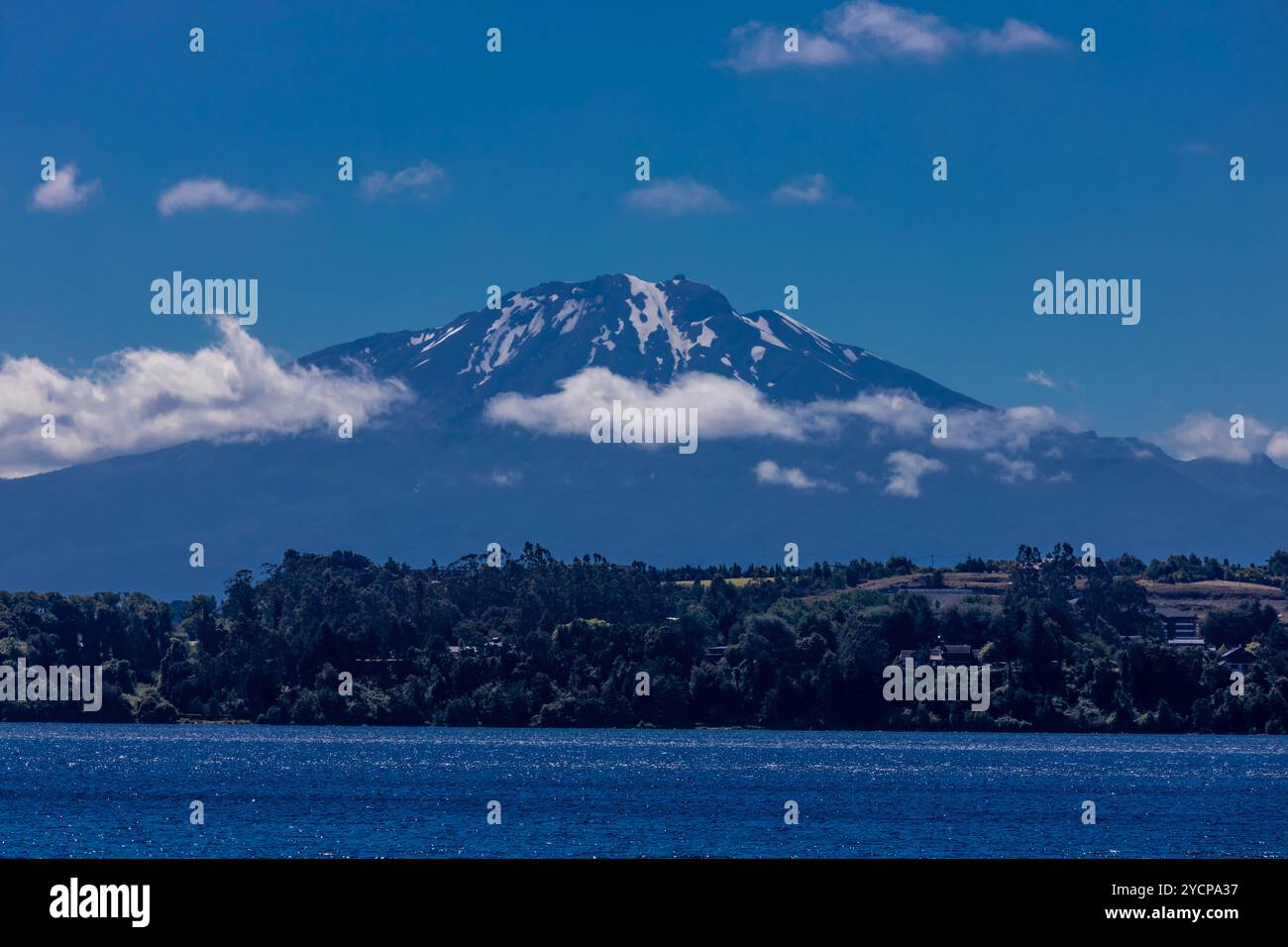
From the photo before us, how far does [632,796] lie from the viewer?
83.4 metres

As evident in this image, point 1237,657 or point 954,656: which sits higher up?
point 954,656

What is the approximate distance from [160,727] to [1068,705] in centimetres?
8148

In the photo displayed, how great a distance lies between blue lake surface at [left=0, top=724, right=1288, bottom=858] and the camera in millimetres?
63469

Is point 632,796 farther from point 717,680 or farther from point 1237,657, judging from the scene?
point 1237,657

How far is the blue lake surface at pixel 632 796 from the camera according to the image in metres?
63.5
